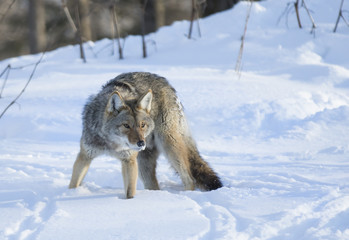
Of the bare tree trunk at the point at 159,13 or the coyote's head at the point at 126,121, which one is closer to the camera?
the coyote's head at the point at 126,121

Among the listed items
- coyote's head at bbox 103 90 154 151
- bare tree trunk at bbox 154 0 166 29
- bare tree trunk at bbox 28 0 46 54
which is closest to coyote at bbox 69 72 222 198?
coyote's head at bbox 103 90 154 151

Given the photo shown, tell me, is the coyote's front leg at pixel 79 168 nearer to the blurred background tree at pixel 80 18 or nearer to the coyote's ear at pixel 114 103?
the coyote's ear at pixel 114 103

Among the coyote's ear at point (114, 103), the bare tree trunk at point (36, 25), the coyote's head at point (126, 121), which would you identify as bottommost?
the bare tree trunk at point (36, 25)

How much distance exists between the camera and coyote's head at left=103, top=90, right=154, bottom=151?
4.75 m

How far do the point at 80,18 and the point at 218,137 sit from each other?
39.3 ft

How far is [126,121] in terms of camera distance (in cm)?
480

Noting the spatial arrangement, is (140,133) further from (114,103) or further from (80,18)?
(80,18)

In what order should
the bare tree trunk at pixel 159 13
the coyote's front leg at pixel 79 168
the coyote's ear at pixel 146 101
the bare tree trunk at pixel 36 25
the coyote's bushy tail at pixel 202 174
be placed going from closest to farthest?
the coyote's ear at pixel 146 101, the coyote's front leg at pixel 79 168, the coyote's bushy tail at pixel 202 174, the bare tree trunk at pixel 36 25, the bare tree trunk at pixel 159 13

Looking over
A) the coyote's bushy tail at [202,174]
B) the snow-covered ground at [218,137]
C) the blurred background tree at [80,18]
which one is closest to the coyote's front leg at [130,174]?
the snow-covered ground at [218,137]

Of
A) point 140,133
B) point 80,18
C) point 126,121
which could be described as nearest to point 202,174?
point 140,133

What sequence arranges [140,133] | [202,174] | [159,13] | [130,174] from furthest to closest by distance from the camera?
[159,13] < [202,174] < [130,174] < [140,133]

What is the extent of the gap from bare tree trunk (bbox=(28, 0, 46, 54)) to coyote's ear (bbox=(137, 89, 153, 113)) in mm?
14616

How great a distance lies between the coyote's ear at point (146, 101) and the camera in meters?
4.89

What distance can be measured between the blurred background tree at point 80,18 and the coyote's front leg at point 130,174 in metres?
10.2
